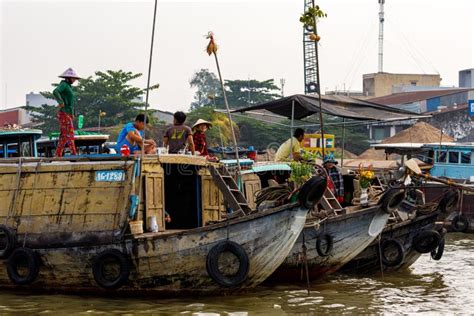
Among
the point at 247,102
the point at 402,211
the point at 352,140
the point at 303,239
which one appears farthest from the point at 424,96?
the point at 303,239

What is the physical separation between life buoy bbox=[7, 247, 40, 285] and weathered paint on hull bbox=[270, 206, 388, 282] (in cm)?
301

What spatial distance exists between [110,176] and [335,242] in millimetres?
3042

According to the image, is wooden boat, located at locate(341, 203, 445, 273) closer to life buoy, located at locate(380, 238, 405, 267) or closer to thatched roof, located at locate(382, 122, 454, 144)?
life buoy, located at locate(380, 238, 405, 267)

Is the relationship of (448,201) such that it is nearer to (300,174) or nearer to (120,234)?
(300,174)

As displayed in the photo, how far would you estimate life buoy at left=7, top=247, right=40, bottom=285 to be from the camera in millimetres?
9859

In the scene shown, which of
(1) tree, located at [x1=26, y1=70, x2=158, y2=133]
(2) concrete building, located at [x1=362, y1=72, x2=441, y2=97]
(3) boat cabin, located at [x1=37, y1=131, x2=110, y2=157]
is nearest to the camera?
(3) boat cabin, located at [x1=37, y1=131, x2=110, y2=157]

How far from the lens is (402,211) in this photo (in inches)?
527

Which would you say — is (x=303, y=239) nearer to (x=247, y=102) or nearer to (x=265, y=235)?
(x=265, y=235)

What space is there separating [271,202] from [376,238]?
2885 millimetres

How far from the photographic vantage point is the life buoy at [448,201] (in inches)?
492

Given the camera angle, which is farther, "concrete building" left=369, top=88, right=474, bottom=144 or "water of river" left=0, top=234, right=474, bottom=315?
"concrete building" left=369, top=88, right=474, bottom=144

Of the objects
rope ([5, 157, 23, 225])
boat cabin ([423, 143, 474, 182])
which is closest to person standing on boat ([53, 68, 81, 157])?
rope ([5, 157, 23, 225])

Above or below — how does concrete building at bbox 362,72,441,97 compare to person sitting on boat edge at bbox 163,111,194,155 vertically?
above

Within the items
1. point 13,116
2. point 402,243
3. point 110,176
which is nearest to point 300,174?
point 110,176
